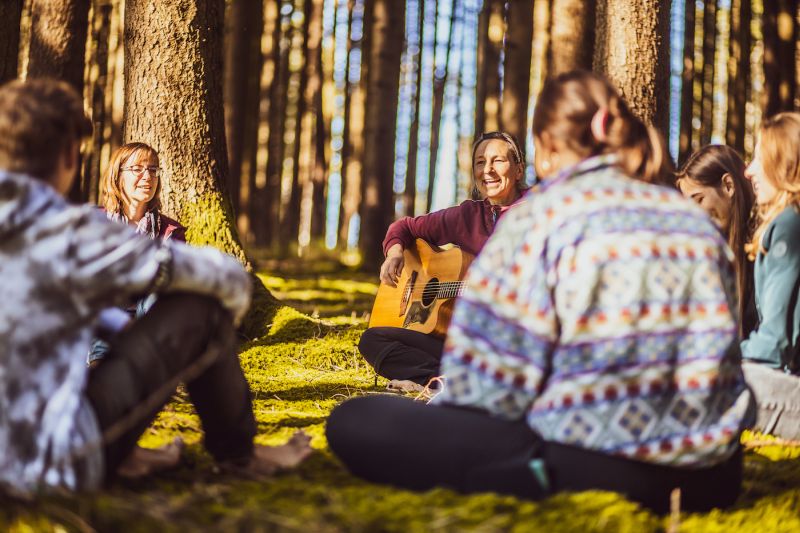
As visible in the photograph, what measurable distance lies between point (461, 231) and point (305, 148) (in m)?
16.3

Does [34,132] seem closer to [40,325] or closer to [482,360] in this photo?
[40,325]

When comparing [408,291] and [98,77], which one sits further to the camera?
[98,77]

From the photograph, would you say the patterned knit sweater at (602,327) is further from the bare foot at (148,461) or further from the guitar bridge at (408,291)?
the guitar bridge at (408,291)

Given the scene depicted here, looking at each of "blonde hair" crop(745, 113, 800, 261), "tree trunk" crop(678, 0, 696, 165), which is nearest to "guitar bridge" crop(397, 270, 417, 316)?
"blonde hair" crop(745, 113, 800, 261)

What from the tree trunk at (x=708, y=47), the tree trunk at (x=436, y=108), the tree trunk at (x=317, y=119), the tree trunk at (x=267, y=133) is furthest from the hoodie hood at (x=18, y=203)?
the tree trunk at (x=436, y=108)

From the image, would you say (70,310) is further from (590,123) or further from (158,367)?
(590,123)

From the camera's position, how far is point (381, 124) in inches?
480

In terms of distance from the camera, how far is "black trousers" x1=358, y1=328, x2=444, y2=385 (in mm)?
5020

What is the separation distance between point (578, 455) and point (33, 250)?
1569mm

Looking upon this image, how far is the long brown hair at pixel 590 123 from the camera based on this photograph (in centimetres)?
250

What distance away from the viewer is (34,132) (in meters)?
2.28

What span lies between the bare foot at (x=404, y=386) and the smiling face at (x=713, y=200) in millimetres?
1825

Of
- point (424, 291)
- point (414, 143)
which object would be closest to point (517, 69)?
point (424, 291)

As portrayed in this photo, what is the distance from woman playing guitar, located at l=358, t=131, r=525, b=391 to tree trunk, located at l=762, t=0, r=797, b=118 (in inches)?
361
